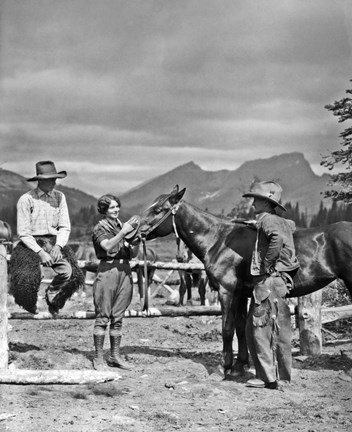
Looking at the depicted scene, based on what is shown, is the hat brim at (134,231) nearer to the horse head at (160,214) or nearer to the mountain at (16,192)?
the horse head at (160,214)

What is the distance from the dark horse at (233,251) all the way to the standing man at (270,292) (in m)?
0.39

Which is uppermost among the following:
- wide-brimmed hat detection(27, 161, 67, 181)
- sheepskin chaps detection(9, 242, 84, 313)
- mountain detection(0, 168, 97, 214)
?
mountain detection(0, 168, 97, 214)

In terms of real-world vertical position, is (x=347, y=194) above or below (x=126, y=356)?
above

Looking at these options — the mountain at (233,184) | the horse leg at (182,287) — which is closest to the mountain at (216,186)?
the mountain at (233,184)

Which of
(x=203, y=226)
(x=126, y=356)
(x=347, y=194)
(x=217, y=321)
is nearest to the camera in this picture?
(x=203, y=226)

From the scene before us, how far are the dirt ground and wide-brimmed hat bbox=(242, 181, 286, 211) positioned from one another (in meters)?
2.07

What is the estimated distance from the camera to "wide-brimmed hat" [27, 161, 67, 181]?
821 centimetres

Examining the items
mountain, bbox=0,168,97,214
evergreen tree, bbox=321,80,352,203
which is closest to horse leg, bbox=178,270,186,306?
evergreen tree, bbox=321,80,352,203

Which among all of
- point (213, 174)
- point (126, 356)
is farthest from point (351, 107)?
point (213, 174)

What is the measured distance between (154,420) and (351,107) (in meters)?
7.52

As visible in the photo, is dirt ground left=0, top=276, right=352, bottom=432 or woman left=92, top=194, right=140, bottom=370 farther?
woman left=92, top=194, right=140, bottom=370

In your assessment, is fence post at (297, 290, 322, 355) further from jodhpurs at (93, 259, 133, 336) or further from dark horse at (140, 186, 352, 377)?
jodhpurs at (93, 259, 133, 336)

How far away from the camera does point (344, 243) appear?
303 inches

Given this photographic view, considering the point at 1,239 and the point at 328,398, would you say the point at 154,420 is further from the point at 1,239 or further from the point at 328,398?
the point at 1,239
